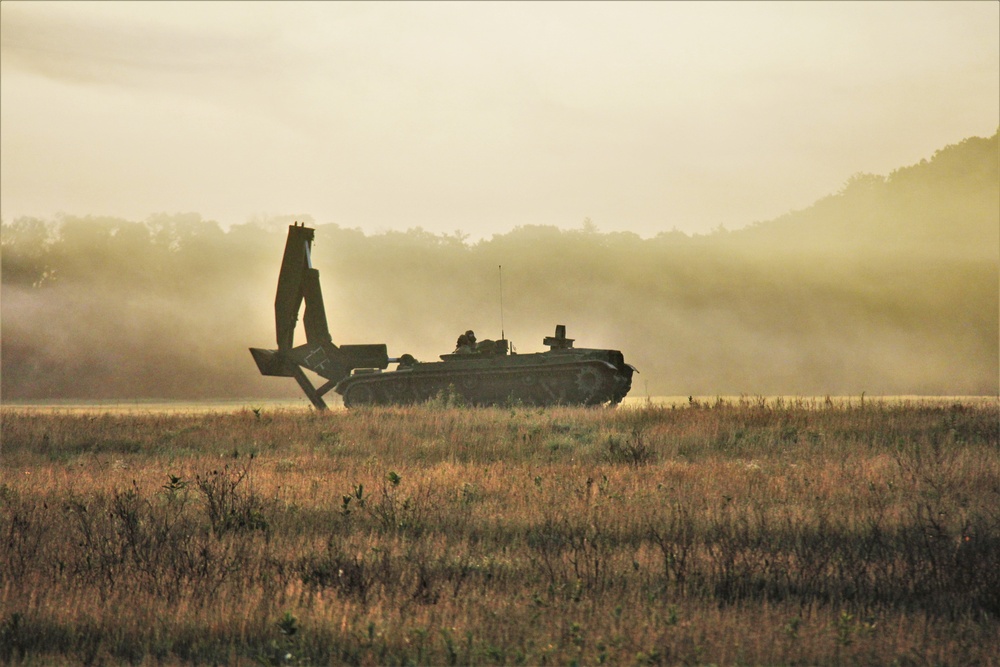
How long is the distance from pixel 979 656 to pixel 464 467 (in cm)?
769

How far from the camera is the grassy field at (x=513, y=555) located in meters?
6.08

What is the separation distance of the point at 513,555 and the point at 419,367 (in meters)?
16.0

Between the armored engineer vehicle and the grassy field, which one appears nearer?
the grassy field

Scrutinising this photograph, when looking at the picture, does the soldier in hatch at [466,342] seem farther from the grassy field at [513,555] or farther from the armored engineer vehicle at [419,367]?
the grassy field at [513,555]

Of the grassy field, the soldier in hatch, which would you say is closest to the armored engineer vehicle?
the soldier in hatch

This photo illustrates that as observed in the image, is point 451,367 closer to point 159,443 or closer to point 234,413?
point 234,413

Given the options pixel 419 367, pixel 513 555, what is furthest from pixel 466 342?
pixel 513 555

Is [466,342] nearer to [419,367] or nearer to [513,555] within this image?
[419,367]

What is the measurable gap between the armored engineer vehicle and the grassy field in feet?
27.1

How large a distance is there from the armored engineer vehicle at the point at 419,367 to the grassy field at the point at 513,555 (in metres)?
8.25

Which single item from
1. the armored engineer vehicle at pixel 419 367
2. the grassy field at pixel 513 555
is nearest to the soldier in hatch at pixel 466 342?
the armored engineer vehicle at pixel 419 367

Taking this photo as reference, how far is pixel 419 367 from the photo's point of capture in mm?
24078

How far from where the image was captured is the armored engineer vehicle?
77.3ft

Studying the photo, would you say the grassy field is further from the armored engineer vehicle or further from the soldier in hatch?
the soldier in hatch
